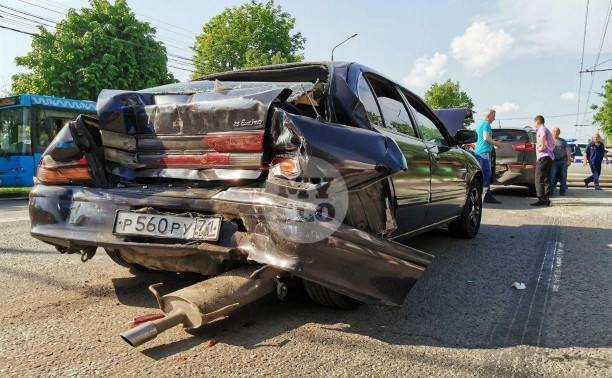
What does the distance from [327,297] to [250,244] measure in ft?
2.14

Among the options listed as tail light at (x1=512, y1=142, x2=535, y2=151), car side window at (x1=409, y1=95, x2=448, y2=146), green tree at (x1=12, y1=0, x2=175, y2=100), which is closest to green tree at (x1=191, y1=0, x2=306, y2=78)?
green tree at (x1=12, y1=0, x2=175, y2=100)

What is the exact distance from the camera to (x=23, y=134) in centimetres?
1406

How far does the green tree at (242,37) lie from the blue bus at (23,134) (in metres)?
24.7

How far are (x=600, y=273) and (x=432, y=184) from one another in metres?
1.63

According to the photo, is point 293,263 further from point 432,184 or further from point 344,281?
point 432,184

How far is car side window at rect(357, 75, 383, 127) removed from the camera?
3.25 meters

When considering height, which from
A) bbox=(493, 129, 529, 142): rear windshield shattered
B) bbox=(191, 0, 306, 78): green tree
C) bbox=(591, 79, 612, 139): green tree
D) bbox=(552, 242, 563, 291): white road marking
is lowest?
bbox=(552, 242, 563, 291): white road marking

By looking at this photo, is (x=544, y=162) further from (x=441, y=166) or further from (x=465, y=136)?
(x=441, y=166)

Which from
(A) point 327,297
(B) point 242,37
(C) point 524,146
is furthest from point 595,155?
(B) point 242,37

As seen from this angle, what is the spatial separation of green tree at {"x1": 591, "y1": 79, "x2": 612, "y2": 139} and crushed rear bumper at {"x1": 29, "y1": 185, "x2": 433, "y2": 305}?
4436cm

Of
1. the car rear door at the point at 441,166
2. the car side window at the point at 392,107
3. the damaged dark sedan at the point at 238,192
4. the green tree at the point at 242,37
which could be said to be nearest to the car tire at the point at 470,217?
the car rear door at the point at 441,166

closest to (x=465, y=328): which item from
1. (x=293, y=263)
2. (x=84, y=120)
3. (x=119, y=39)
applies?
(x=293, y=263)

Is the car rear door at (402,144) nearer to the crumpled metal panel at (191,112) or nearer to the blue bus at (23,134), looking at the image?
Result: the crumpled metal panel at (191,112)

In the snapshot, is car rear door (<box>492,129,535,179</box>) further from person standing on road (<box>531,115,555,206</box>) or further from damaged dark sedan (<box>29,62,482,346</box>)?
damaged dark sedan (<box>29,62,482,346</box>)
